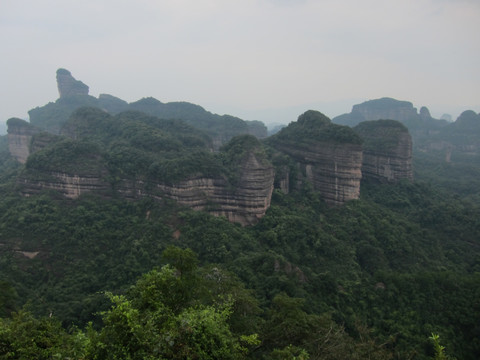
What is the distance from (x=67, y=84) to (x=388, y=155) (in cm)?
8653

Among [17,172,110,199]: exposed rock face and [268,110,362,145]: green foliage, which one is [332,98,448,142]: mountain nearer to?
[268,110,362,145]: green foliage

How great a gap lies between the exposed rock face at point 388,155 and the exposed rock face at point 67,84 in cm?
8106

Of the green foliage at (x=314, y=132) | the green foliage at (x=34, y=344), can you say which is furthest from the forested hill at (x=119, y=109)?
the green foliage at (x=34, y=344)

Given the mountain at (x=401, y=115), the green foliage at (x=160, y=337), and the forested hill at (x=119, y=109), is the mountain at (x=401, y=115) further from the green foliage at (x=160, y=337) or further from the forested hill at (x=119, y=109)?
the green foliage at (x=160, y=337)

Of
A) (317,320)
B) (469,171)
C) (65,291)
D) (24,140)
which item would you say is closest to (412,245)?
(317,320)

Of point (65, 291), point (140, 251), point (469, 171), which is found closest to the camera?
point (65, 291)

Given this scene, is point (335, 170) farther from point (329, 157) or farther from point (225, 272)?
point (225, 272)

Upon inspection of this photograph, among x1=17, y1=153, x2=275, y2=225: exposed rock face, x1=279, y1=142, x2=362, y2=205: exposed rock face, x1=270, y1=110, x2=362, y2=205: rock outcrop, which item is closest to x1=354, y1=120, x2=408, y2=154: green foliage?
x1=270, y1=110, x2=362, y2=205: rock outcrop

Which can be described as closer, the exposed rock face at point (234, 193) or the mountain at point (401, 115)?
the exposed rock face at point (234, 193)

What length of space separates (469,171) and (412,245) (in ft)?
166

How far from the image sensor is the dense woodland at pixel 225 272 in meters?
11.0

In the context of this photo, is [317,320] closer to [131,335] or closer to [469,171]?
[131,335]

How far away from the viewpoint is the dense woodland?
10977mm

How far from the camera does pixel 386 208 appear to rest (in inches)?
1770
